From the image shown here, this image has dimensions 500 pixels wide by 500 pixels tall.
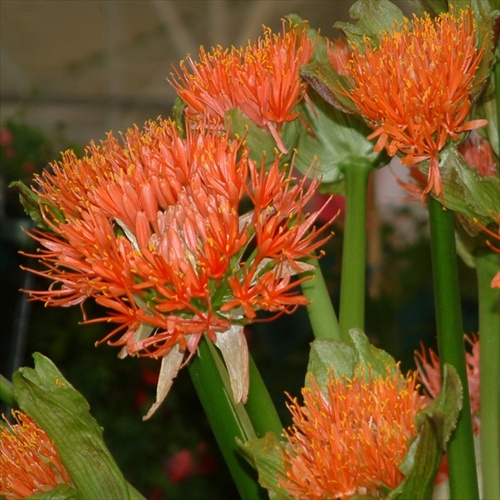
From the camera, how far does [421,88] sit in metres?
0.35

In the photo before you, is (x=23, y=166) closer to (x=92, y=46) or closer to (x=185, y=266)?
(x=185, y=266)

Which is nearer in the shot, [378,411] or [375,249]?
[378,411]

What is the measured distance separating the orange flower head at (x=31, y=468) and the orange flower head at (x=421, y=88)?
17 centimetres

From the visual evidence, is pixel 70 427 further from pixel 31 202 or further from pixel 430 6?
pixel 430 6

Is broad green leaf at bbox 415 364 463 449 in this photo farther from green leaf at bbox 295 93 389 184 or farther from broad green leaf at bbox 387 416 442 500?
green leaf at bbox 295 93 389 184

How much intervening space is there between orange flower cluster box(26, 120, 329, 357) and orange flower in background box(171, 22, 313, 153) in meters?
0.03

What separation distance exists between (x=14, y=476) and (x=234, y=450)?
0.08m

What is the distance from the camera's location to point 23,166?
1101 millimetres

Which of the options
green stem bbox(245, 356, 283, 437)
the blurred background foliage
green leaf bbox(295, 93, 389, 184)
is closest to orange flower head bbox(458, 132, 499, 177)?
green leaf bbox(295, 93, 389, 184)

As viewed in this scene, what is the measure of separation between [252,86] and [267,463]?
0.49 feet

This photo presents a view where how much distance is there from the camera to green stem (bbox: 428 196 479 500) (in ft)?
1.12

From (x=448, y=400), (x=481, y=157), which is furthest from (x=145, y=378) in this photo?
(x=448, y=400)

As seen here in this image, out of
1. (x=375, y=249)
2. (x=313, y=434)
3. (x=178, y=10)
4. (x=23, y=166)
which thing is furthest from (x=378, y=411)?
(x=178, y=10)

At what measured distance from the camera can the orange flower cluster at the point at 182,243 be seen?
0.32 meters
